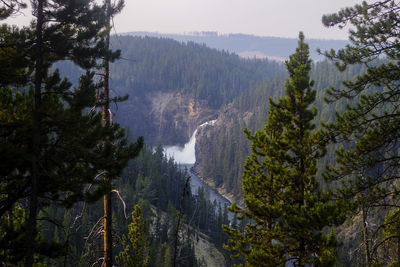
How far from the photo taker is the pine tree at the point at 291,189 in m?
10.6

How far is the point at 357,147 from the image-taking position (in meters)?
10.1

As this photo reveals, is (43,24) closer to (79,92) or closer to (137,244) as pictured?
(79,92)

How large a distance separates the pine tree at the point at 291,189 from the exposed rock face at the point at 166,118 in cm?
17478

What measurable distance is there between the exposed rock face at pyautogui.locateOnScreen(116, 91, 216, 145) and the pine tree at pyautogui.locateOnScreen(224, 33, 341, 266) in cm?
17478

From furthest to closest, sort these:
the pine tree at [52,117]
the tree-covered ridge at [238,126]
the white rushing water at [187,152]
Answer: the white rushing water at [187,152]
the tree-covered ridge at [238,126]
the pine tree at [52,117]

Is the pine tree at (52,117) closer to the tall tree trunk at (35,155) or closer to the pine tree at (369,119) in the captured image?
the tall tree trunk at (35,155)

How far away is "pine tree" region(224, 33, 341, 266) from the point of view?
10.6m

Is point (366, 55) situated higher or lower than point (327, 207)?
higher

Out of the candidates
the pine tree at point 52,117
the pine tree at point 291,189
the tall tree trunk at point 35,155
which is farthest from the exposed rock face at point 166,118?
the tall tree trunk at point 35,155

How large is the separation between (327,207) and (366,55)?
462 centimetres

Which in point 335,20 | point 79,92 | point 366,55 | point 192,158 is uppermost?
point 335,20

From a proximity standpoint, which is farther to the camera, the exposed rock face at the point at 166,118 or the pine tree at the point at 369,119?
the exposed rock face at the point at 166,118

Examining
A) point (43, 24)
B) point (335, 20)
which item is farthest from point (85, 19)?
point (335, 20)

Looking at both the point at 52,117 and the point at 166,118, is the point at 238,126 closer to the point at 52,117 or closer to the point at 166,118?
the point at 166,118
